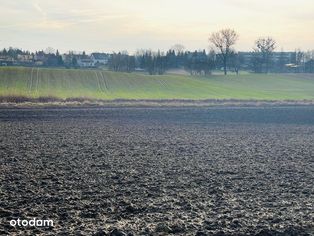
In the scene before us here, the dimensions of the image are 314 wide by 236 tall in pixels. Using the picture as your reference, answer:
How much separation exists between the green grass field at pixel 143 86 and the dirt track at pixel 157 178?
90.9 feet

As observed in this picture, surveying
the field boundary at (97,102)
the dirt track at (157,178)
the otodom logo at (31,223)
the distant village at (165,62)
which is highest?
the distant village at (165,62)

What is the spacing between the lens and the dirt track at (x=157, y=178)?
9672mm

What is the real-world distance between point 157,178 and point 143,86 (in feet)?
165

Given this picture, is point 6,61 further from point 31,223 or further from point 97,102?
point 31,223

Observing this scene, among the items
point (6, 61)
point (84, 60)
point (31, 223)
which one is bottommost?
point (31, 223)

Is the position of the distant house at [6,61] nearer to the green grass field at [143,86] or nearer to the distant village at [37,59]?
the distant village at [37,59]

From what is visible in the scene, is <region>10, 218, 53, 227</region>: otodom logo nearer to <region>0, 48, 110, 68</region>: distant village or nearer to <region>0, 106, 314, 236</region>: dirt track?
<region>0, 106, 314, 236</region>: dirt track

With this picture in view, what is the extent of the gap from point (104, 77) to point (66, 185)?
58.0 meters

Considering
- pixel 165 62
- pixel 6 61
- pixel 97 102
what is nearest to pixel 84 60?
pixel 6 61

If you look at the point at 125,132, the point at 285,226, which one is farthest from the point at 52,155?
the point at 285,226

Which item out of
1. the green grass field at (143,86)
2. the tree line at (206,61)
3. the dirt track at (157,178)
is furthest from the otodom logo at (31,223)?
the tree line at (206,61)

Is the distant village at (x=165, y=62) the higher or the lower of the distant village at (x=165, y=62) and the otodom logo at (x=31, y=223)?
the higher

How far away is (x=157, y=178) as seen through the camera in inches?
544

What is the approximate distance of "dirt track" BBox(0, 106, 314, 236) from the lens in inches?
381
